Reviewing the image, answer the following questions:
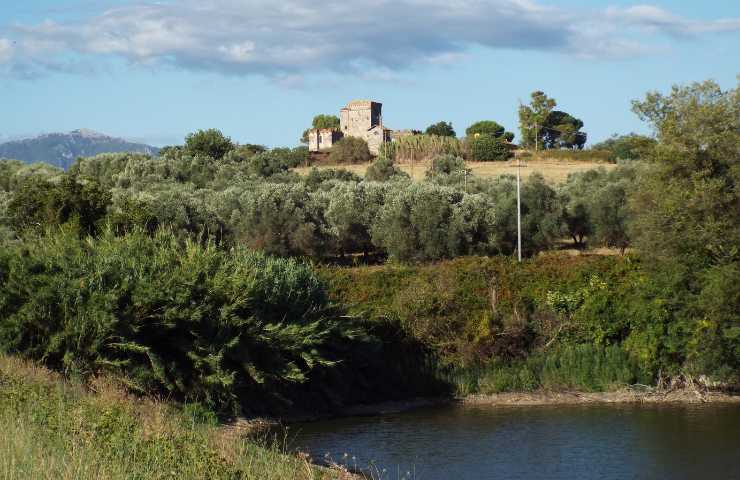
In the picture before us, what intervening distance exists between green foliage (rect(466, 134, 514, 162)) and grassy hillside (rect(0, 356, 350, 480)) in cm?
7797

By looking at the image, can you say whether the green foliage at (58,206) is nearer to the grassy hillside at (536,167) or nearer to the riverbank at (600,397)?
the riverbank at (600,397)

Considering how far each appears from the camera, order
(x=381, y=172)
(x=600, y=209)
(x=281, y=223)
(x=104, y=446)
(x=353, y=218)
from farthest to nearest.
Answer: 1. (x=381, y=172)
2. (x=353, y=218)
3. (x=600, y=209)
4. (x=281, y=223)
5. (x=104, y=446)

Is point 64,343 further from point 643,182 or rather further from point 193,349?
point 643,182

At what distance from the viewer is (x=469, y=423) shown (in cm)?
2541

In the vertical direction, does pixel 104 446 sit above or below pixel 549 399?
above

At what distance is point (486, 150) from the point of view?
92000 mm

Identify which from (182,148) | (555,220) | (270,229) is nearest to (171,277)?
(270,229)

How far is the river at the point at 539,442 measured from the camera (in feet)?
66.5

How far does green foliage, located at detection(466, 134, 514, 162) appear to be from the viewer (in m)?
92.0

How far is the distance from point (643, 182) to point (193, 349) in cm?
1416

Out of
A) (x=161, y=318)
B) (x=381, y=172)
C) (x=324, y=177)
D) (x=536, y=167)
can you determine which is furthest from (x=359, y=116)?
(x=161, y=318)

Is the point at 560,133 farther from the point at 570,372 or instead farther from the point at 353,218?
the point at 570,372

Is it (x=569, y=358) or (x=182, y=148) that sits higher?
(x=182, y=148)

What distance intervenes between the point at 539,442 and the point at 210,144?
69.7 meters
